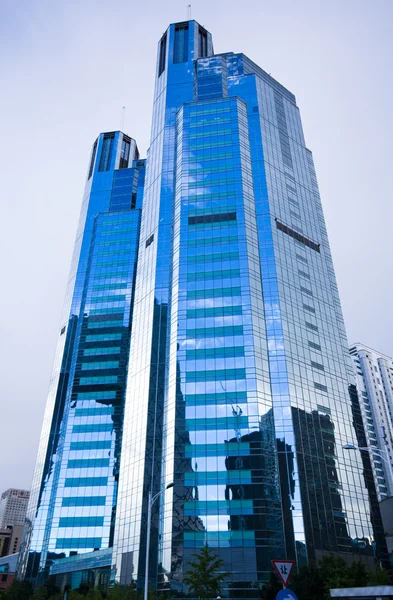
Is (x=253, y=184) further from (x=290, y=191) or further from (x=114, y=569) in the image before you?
(x=114, y=569)

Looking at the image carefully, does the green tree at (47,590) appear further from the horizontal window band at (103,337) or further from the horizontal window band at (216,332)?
the horizontal window band at (103,337)

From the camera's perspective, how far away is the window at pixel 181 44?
5438 inches

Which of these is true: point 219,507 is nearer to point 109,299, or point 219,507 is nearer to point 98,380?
point 98,380

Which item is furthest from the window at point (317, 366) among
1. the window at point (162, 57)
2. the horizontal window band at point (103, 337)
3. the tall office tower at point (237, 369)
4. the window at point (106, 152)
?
the window at point (106, 152)

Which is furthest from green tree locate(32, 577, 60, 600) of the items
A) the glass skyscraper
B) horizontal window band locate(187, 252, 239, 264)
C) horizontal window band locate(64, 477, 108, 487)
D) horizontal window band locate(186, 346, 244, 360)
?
horizontal window band locate(187, 252, 239, 264)

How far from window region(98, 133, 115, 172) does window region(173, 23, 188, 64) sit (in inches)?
1641

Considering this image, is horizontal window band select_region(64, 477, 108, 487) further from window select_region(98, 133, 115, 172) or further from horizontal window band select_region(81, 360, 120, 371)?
window select_region(98, 133, 115, 172)

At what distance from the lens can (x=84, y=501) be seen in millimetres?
106250

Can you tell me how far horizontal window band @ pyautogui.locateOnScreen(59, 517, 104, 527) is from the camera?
341ft

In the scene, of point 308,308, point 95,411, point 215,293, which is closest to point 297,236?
point 308,308

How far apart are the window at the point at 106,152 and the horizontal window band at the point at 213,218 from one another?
7345 centimetres

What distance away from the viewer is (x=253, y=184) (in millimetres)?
107438

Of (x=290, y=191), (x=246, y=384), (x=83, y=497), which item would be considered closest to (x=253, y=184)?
(x=290, y=191)

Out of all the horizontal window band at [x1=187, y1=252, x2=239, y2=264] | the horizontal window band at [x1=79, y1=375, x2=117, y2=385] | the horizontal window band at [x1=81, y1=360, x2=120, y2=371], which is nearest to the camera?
the horizontal window band at [x1=187, y1=252, x2=239, y2=264]
